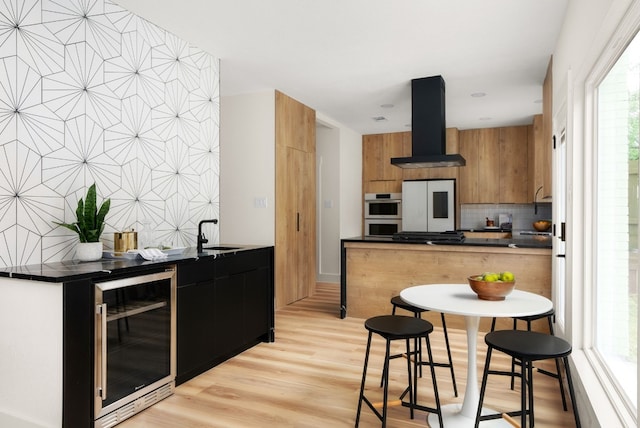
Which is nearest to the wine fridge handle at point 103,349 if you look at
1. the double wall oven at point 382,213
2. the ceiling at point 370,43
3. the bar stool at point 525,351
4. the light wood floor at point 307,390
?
the light wood floor at point 307,390

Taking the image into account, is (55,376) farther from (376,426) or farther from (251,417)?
(376,426)

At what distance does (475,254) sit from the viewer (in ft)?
13.4

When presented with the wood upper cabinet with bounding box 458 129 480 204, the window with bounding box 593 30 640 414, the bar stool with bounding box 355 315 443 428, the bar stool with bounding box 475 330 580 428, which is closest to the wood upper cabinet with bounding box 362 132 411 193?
the wood upper cabinet with bounding box 458 129 480 204

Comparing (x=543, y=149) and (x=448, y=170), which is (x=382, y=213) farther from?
(x=543, y=149)

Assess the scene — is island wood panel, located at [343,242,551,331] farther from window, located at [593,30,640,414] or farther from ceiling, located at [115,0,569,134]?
ceiling, located at [115,0,569,134]

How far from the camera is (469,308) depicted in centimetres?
200

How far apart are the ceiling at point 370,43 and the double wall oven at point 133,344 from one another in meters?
1.98

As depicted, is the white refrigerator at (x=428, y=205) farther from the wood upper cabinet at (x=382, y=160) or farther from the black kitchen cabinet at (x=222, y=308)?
the black kitchen cabinet at (x=222, y=308)

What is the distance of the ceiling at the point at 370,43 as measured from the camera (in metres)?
3.07

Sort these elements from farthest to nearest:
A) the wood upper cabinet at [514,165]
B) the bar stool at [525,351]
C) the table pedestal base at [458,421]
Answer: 1. the wood upper cabinet at [514,165]
2. the table pedestal base at [458,421]
3. the bar stool at [525,351]

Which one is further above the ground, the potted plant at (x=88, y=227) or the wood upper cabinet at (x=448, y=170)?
the wood upper cabinet at (x=448, y=170)

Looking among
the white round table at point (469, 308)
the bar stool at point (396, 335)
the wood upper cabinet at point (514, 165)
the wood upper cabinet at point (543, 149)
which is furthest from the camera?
the wood upper cabinet at point (514, 165)

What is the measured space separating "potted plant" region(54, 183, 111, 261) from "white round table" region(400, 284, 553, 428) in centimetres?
190

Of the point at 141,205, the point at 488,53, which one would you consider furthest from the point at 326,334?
the point at 488,53
